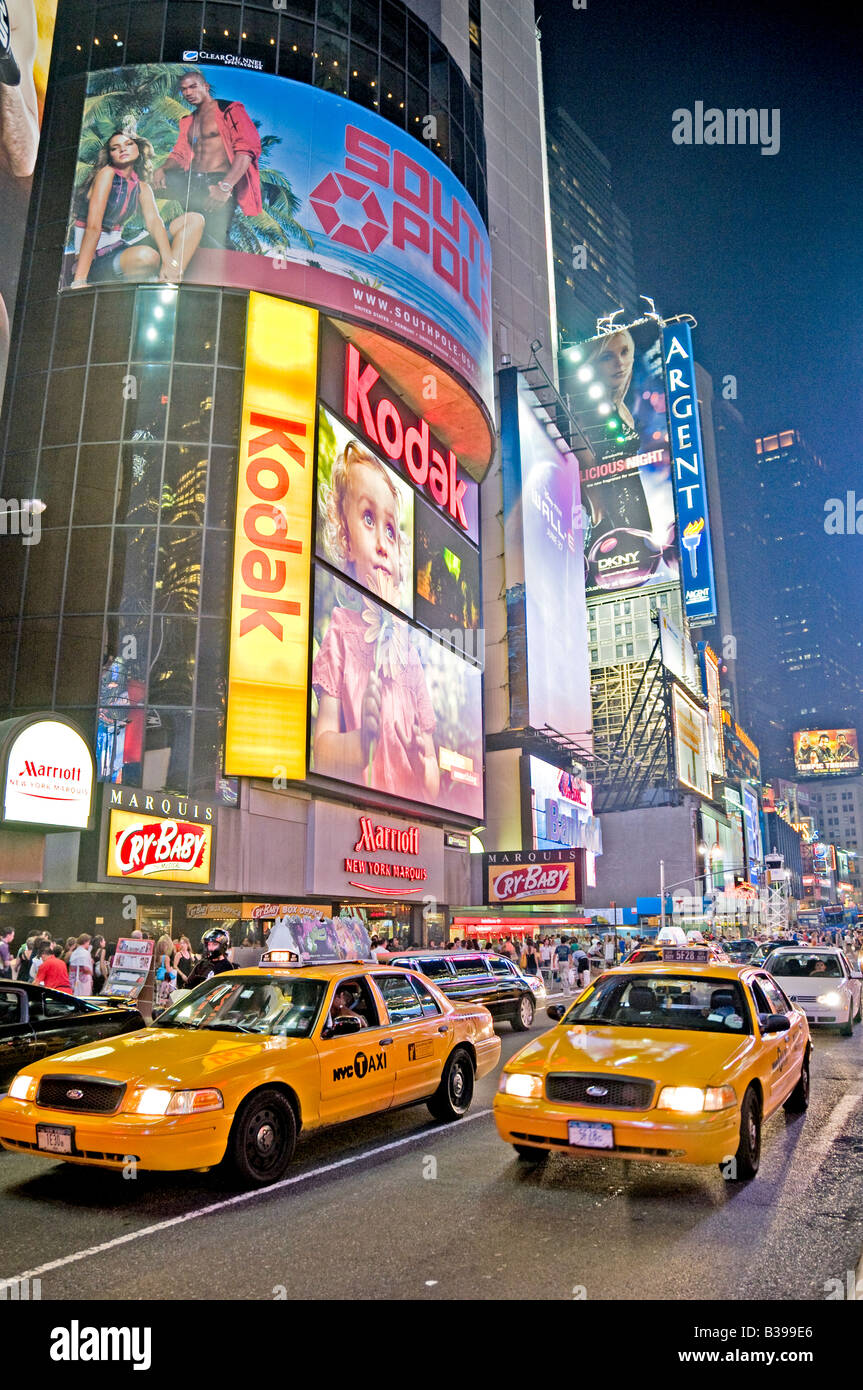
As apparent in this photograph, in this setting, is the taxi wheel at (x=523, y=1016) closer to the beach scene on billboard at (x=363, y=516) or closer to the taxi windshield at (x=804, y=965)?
the taxi windshield at (x=804, y=965)

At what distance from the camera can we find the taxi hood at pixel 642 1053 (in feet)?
22.1

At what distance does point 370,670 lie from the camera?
34969mm

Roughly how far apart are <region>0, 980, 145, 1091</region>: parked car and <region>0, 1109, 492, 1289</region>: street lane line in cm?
339

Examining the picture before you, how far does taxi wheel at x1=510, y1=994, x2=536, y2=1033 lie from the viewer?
17531 mm

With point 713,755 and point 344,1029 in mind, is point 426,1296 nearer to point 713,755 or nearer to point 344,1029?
point 344,1029

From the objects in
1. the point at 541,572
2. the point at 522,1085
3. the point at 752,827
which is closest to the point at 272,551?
the point at 522,1085

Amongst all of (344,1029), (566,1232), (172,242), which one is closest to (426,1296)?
(566,1232)

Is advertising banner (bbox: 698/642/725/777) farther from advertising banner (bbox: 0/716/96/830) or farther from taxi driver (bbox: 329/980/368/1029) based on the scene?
taxi driver (bbox: 329/980/368/1029)

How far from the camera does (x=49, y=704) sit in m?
30.2

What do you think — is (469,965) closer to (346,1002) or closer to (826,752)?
(346,1002)

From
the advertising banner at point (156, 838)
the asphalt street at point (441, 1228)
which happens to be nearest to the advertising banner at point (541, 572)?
the advertising banner at point (156, 838)

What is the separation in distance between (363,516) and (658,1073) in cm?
3072

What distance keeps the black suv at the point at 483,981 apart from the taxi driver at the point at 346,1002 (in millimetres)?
6373

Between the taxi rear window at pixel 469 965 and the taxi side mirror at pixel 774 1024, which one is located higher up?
the taxi rear window at pixel 469 965
